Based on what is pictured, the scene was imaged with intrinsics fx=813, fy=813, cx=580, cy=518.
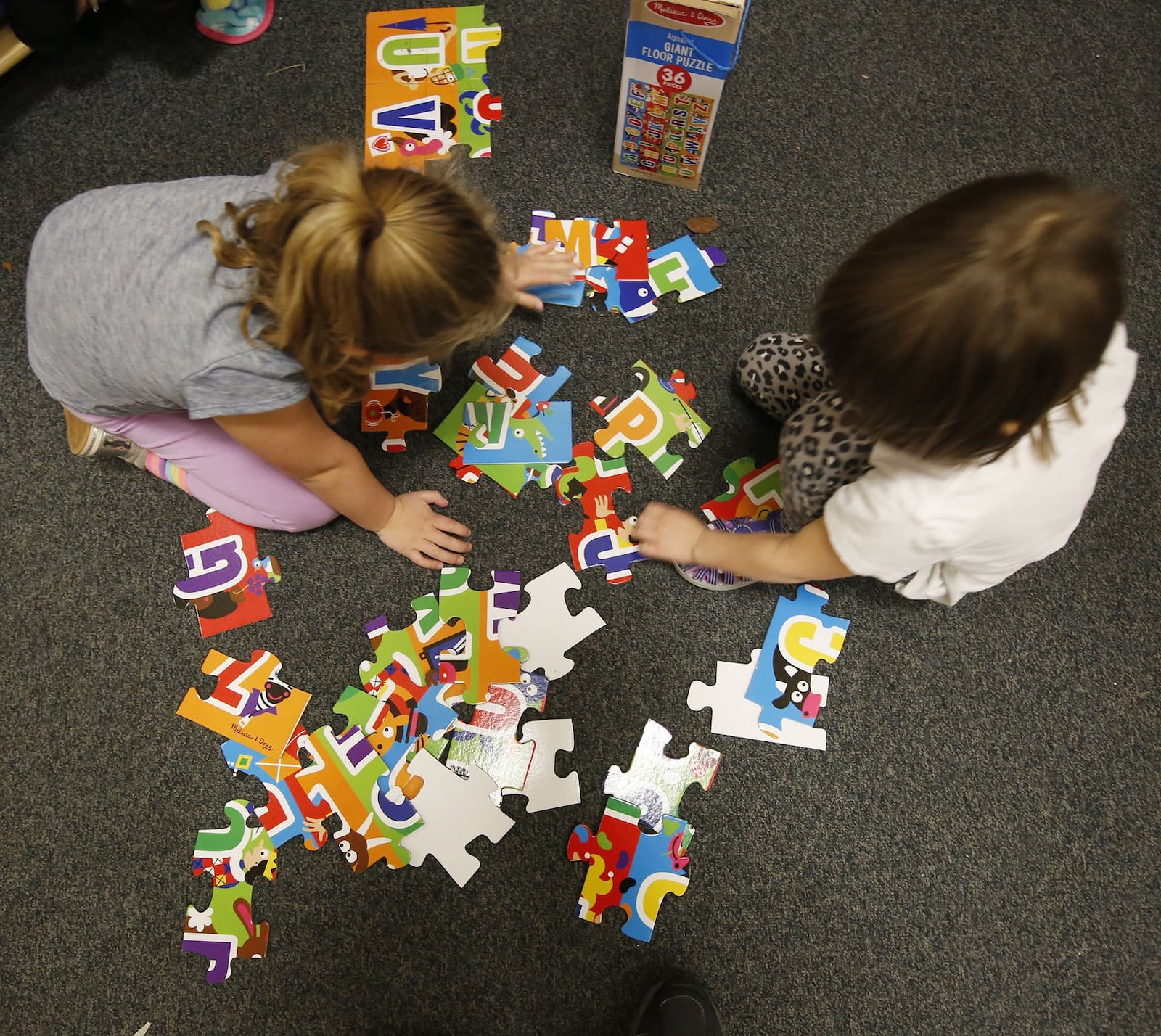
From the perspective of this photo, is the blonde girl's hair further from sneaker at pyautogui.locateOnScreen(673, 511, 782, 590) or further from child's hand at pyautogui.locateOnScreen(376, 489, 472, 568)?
sneaker at pyautogui.locateOnScreen(673, 511, 782, 590)

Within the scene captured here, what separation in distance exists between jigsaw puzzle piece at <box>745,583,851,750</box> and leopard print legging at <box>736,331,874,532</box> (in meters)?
0.12

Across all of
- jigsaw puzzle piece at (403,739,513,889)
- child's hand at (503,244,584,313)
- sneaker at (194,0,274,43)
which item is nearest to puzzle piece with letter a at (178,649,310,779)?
jigsaw puzzle piece at (403,739,513,889)

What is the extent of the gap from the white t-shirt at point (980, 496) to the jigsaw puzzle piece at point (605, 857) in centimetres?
47

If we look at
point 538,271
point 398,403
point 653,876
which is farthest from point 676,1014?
point 538,271

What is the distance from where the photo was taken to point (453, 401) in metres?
1.22

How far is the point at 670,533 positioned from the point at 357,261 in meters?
0.53

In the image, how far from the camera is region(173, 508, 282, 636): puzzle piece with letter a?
3.76 ft

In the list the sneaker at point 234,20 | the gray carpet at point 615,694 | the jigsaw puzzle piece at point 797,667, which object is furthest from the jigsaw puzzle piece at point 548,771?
the sneaker at point 234,20

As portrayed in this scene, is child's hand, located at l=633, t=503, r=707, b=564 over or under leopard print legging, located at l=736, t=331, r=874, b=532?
under

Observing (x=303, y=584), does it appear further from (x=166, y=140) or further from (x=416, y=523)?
(x=166, y=140)

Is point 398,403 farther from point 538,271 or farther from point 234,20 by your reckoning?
point 234,20

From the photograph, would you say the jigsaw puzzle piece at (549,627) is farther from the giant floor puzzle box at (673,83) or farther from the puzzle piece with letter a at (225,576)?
the giant floor puzzle box at (673,83)

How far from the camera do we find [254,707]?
1107 millimetres

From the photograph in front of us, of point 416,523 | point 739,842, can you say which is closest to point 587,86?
point 416,523
